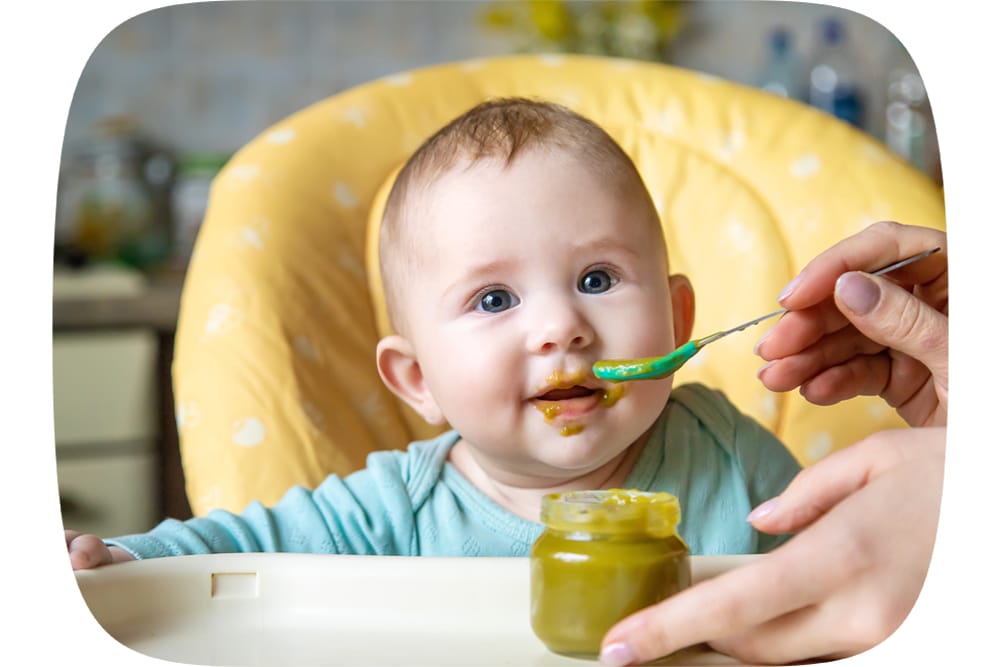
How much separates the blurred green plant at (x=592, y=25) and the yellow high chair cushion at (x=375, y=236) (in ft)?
2.30

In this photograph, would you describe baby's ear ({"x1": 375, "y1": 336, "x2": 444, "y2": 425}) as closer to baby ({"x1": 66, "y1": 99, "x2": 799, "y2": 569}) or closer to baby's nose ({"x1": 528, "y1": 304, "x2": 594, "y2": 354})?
baby ({"x1": 66, "y1": 99, "x2": 799, "y2": 569})

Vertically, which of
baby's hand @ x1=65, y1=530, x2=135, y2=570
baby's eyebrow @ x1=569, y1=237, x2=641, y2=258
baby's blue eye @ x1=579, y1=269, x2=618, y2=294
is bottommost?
baby's hand @ x1=65, y1=530, x2=135, y2=570

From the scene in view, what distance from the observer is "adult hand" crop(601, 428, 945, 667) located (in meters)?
0.43

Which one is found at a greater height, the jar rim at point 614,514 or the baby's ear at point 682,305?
the baby's ear at point 682,305

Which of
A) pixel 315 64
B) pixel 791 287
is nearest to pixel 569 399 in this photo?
pixel 791 287

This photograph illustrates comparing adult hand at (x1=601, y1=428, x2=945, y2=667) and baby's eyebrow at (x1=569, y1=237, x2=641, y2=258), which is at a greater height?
baby's eyebrow at (x1=569, y1=237, x2=641, y2=258)

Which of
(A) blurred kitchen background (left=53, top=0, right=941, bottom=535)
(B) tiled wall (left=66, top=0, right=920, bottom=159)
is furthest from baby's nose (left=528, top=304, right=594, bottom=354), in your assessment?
(B) tiled wall (left=66, top=0, right=920, bottom=159)

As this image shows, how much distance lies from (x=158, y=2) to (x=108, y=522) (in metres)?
0.33

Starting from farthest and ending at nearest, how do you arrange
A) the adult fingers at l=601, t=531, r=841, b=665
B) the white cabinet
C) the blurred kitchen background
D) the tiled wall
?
the tiled wall, the blurred kitchen background, the white cabinet, the adult fingers at l=601, t=531, r=841, b=665

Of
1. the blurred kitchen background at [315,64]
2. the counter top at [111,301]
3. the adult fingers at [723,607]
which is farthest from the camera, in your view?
the blurred kitchen background at [315,64]

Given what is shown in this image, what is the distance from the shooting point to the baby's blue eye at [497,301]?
58cm

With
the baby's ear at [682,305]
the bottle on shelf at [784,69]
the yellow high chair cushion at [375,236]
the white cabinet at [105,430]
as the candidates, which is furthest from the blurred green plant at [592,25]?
the baby's ear at [682,305]

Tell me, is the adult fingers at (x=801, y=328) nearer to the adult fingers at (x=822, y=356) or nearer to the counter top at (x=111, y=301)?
the adult fingers at (x=822, y=356)

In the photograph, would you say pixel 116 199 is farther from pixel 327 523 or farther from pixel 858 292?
pixel 858 292
